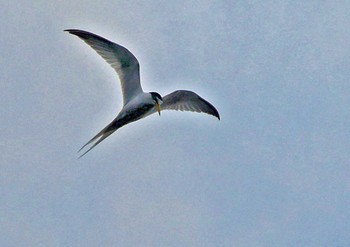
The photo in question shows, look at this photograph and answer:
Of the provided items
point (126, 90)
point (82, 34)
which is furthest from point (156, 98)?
point (82, 34)

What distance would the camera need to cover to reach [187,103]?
51.0 meters

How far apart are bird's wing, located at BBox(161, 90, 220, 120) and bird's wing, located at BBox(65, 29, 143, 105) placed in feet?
5.84

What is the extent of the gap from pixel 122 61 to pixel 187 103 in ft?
12.2

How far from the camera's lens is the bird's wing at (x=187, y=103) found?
5056 centimetres

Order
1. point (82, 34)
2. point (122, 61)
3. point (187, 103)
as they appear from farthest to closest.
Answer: point (187, 103) → point (122, 61) → point (82, 34)

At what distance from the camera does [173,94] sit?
50594mm

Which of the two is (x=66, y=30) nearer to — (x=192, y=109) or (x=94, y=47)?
(x=94, y=47)

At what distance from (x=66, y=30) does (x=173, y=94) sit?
7.02 metres

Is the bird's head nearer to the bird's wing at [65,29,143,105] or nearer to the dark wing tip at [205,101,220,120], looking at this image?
the bird's wing at [65,29,143,105]

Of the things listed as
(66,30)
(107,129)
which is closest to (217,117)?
(107,129)

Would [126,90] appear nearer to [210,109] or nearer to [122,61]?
[122,61]

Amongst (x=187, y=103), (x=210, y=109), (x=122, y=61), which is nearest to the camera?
(x=122, y=61)

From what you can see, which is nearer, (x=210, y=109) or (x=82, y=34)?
(x=82, y=34)

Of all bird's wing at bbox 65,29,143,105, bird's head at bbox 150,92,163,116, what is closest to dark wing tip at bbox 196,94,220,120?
bird's head at bbox 150,92,163,116
